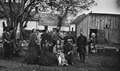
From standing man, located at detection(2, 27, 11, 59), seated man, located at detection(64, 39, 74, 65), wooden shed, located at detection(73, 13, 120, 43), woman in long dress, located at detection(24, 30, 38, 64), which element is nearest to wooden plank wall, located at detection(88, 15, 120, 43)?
wooden shed, located at detection(73, 13, 120, 43)

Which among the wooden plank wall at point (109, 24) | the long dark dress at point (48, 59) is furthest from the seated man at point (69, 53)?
the wooden plank wall at point (109, 24)

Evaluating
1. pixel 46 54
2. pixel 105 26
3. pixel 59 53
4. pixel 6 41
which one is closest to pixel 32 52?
pixel 46 54

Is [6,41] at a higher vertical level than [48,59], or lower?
higher

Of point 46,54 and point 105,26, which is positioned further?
point 105,26

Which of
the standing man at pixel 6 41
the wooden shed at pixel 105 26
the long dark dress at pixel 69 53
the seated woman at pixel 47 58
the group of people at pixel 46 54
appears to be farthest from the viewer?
the wooden shed at pixel 105 26

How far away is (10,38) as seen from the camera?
11289 millimetres

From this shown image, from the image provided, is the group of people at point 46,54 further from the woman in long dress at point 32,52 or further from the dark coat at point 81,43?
the dark coat at point 81,43

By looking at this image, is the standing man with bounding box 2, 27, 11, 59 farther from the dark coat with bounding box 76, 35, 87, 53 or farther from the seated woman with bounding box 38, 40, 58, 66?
the dark coat with bounding box 76, 35, 87, 53

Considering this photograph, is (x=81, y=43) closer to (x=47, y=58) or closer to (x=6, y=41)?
(x=47, y=58)

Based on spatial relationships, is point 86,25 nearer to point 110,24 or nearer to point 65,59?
point 110,24

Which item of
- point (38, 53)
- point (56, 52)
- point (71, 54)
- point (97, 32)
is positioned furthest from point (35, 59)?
point (97, 32)

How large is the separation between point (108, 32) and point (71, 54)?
42.5 feet

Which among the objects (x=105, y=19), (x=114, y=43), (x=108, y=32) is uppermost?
(x=105, y=19)

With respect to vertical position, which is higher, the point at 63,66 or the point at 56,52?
the point at 56,52
